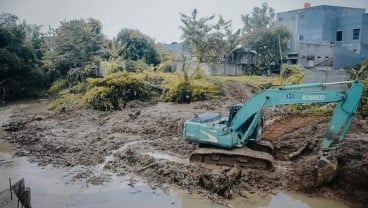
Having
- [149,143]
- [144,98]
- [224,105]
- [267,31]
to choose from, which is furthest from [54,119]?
[267,31]

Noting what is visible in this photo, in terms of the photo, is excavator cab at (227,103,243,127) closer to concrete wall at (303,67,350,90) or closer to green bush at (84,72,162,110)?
concrete wall at (303,67,350,90)

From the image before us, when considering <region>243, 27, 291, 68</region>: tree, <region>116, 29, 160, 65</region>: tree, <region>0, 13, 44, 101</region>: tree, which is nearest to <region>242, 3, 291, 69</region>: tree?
<region>243, 27, 291, 68</region>: tree

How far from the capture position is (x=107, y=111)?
59.7 feet

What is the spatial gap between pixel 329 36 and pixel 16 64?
93.3 ft

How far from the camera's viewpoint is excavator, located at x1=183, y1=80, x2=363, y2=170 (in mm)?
8398

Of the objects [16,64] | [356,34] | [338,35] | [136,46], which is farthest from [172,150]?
[338,35]

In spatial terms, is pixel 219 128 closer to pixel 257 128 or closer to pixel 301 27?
pixel 257 128

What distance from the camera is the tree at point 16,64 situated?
876 inches

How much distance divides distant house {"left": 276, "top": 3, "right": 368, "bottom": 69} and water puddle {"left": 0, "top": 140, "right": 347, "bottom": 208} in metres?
23.7

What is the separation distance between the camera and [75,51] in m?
24.9

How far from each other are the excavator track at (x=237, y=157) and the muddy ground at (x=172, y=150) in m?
0.23

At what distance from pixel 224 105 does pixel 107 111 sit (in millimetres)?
5911

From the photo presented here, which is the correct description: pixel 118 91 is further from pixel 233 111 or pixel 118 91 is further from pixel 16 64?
pixel 233 111

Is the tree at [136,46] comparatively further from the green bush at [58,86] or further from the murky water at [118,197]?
the murky water at [118,197]
